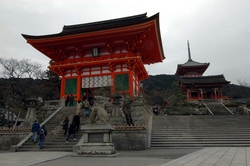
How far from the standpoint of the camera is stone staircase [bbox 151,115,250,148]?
13.6m

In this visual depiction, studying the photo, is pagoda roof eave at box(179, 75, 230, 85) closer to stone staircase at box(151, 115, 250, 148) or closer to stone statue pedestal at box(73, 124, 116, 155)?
stone staircase at box(151, 115, 250, 148)

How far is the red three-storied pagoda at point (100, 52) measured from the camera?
19.9 metres

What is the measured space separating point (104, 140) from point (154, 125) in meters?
9.41

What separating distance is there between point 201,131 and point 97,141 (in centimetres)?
997

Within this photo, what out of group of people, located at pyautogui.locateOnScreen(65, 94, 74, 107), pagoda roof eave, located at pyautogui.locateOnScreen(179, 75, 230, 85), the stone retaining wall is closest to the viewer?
the stone retaining wall

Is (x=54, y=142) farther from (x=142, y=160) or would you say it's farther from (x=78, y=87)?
(x=78, y=87)

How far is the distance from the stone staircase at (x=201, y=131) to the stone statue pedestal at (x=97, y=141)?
561 cm

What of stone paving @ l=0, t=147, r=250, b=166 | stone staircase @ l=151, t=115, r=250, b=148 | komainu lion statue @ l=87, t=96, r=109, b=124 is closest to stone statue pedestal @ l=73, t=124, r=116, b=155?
komainu lion statue @ l=87, t=96, r=109, b=124

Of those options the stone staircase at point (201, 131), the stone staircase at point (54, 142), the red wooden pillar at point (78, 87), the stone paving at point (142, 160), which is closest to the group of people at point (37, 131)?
the stone staircase at point (54, 142)

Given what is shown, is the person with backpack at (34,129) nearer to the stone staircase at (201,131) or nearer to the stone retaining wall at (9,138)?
the stone retaining wall at (9,138)

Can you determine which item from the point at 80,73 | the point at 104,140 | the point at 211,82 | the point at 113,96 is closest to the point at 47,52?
the point at 80,73

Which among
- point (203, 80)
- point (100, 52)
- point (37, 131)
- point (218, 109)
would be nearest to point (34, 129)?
point (37, 131)

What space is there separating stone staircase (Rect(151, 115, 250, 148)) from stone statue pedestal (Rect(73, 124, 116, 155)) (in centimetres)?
561

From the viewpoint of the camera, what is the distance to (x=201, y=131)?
15.9 meters
